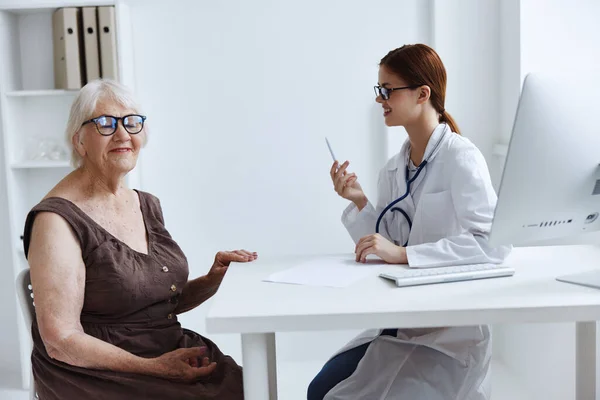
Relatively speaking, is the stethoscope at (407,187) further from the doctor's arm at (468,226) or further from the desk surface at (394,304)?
the desk surface at (394,304)

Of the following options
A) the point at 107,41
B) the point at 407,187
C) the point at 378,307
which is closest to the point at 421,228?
the point at 407,187

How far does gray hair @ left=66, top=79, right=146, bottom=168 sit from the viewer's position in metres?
1.86

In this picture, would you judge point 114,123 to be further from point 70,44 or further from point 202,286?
point 70,44

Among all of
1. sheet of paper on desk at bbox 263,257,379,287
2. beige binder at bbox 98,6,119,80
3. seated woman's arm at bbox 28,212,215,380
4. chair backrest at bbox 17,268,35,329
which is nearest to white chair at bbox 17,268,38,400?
chair backrest at bbox 17,268,35,329

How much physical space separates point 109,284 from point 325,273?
19.8 inches

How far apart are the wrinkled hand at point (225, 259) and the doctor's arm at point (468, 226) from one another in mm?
438

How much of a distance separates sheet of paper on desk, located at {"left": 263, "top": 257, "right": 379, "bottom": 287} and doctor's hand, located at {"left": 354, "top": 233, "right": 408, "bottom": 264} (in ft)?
0.11

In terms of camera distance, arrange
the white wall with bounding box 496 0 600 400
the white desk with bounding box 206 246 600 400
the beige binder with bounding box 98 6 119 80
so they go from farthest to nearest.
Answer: the beige binder with bounding box 98 6 119 80
the white wall with bounding box 496 0 600 400
the white desk with bounding box 206 246 600 400

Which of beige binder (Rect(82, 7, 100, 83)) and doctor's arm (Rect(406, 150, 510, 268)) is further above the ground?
beige binder (Rect(82, 7, 100, 83))

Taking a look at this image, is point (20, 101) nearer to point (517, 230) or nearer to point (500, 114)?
point (500, 114)

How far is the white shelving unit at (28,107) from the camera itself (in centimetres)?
332

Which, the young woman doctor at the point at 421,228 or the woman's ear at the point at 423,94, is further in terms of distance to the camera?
the woman's ear at the point at 423,94

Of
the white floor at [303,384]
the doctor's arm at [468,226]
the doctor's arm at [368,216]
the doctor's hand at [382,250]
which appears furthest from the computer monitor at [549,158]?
the white floor at [303,384]

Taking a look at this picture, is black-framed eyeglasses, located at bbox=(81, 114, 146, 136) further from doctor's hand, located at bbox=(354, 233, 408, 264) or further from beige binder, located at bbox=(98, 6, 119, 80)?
beige binder, located at bbox=(98, 6, 119, 80)
